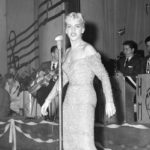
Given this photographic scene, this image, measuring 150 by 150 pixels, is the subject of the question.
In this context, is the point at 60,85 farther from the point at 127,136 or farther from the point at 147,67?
the point at 147,67

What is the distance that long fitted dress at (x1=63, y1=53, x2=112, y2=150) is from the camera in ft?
13.0

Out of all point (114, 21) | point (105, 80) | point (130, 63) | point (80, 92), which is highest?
point (114, 21)

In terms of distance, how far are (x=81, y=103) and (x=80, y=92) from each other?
0.11 m

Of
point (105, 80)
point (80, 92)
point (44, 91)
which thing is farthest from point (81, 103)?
point (44, 91)

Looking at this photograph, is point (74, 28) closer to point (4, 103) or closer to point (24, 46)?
point (4, 103)

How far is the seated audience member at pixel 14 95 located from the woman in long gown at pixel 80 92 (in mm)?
3758

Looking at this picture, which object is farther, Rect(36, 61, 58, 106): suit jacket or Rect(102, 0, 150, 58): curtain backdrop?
Rect(102, 0, 150, 58): curtain backdrop

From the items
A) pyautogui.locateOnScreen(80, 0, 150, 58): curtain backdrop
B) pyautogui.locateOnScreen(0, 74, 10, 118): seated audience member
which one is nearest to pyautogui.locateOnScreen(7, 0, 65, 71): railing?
pyautogui.locateOnScreen(80, 0, 150, 58): curtain backdrop

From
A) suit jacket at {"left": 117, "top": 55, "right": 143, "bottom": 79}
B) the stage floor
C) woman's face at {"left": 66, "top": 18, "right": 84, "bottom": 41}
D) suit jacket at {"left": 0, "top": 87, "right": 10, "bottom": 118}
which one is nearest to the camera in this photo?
woman's face at {"left": 66, "top": 18, "right": 84, "bottom": 41}

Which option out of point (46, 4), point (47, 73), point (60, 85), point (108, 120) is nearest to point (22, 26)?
point (46, 4)

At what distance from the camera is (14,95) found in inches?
326

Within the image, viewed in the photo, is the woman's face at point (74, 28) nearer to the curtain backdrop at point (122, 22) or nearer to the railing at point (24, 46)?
the railing at point (24, 46)

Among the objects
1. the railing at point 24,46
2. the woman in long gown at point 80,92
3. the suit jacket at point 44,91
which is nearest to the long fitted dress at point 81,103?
the woman in long gown at point 80,92

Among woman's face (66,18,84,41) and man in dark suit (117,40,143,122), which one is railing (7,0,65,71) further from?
woman's face (66,18,84,41)
